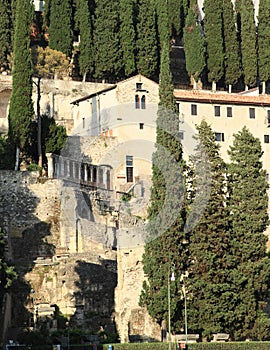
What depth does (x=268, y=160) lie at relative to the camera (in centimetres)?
7256

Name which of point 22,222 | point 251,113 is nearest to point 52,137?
point 22,222

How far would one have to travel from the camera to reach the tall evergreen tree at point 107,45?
3054 inches

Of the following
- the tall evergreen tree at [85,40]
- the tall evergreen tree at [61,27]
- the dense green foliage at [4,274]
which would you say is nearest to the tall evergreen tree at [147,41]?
the tall evergreen tree at [85,40]

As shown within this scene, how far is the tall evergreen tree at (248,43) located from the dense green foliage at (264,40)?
50cm

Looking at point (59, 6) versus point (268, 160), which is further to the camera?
point (59, 6)

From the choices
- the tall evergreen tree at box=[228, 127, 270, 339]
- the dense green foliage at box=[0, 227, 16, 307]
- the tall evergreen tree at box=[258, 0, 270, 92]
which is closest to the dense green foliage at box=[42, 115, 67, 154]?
the tall evergreen tree at box=[228, 127, 270, 339]

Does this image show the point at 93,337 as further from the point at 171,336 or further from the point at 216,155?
the point at 216,155

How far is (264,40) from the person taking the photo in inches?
3253

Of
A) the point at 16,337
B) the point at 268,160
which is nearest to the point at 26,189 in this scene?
the point at 16,337

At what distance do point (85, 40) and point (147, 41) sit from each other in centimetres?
427

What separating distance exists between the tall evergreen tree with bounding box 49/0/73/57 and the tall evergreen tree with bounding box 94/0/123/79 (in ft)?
6.06

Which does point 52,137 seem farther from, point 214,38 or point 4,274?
point 214,38

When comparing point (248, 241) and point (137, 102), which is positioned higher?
point (137, 102)

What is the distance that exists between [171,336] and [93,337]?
3.38m
